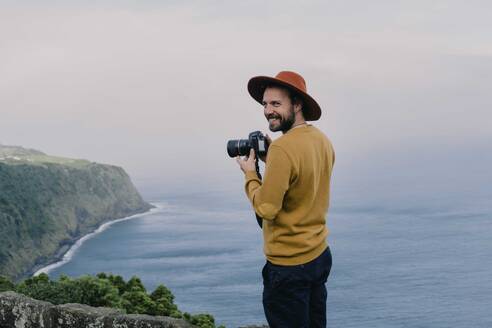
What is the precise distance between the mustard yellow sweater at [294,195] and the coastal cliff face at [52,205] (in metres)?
112

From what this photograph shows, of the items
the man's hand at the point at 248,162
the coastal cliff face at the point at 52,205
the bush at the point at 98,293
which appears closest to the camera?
the man's hand at the point at 248,162

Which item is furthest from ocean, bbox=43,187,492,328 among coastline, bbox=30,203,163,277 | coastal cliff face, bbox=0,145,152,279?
coastal cliff face, bbox=0,145,152,279

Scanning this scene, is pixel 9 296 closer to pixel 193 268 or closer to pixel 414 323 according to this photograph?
pixel 414 323

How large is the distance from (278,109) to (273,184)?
59 centimetres

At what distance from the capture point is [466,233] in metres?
126

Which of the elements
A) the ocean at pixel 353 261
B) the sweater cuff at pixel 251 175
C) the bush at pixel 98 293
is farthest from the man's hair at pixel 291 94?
the ocean at pixel 353 261

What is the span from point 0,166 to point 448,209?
10727 cm

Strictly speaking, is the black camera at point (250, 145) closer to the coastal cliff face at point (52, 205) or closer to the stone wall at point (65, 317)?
the stone wall at point (65, 317)

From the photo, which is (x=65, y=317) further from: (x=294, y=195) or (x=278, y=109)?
(x=278, y=109)

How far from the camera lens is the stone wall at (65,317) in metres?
5.81

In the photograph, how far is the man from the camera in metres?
4.00

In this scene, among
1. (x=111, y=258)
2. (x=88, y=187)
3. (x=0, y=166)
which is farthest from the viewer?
(x=88, y=187)

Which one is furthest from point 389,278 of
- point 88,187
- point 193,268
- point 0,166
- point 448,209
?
point 88,187

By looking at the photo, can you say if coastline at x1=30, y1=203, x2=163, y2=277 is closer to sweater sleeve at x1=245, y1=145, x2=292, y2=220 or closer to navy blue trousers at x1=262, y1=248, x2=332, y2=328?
navy blue trousers at x1=262, y1=248, x2=332, y2=328
